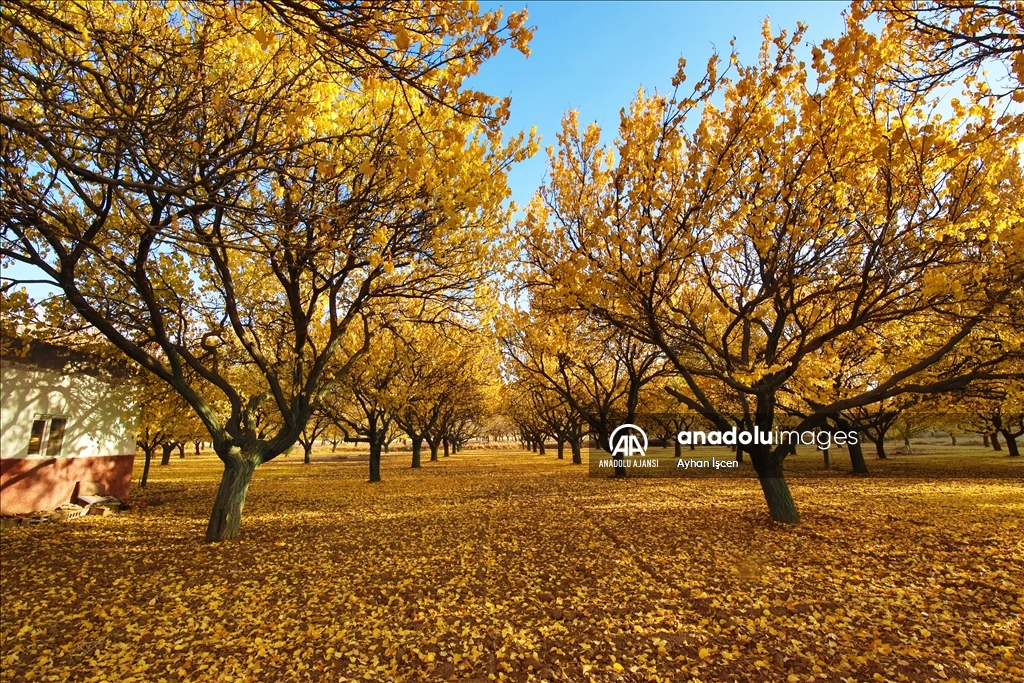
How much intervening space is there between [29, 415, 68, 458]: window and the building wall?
8cm

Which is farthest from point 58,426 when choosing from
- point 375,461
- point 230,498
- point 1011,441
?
point 1011,441

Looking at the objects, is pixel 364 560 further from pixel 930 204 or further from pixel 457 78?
pixel 930 204

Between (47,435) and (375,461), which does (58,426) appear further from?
(375,461)

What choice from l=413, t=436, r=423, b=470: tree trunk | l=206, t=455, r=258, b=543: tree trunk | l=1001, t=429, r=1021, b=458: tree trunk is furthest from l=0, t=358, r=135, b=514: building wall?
l=1001, t=429, r=1021, b=458: tree trunk

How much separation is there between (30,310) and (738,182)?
12792 millimetres

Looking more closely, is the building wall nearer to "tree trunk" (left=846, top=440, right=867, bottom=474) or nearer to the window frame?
the window frame

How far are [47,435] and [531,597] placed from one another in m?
13.0

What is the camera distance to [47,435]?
457 inches

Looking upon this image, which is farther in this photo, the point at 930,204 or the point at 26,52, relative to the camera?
the point at 930,204

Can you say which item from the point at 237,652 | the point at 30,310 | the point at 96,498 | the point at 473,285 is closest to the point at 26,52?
the point at 237,652

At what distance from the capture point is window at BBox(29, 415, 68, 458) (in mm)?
11352

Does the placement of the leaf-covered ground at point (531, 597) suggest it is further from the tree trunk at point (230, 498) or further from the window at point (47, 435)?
the window at point (47, 435)

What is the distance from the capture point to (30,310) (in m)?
9.09

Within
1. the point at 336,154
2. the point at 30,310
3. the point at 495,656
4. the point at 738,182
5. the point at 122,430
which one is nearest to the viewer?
the point at 495,656
